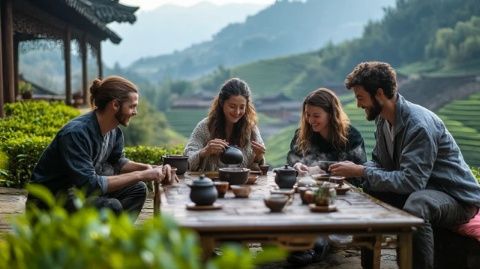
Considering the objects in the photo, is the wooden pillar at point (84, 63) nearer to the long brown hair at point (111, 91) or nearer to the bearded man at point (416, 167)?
the long brown hair at point (111, 91)

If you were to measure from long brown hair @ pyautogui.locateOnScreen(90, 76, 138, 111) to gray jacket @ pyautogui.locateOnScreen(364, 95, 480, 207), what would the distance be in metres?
1.34

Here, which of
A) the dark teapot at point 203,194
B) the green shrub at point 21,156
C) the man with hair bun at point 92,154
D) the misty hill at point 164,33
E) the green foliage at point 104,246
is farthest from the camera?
the misty hill at point 164,33

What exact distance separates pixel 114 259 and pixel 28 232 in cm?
36

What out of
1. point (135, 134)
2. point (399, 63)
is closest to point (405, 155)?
point (135, 134)

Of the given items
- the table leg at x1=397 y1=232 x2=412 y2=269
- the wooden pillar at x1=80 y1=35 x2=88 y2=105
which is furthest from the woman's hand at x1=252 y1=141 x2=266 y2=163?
the wooden pillar at x1=80 y1=35 x2=88 y2=105

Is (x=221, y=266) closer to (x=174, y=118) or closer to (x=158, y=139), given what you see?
(x=158, y=139)

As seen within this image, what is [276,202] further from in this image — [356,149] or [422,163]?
A: [356,149]

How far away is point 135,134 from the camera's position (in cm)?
4069

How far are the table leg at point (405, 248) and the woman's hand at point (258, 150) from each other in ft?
5.38

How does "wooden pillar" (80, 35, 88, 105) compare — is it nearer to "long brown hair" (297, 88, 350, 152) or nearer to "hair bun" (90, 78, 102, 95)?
"long brown hair" (297, 88, 350, 152)

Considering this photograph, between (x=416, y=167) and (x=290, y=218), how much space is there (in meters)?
1.02

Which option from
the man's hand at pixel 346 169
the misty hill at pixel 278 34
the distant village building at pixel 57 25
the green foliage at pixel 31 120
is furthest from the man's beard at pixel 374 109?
the misty hill at pixel 278 34

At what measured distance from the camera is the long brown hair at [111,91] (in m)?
3.54

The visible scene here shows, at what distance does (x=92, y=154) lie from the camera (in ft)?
11.8
